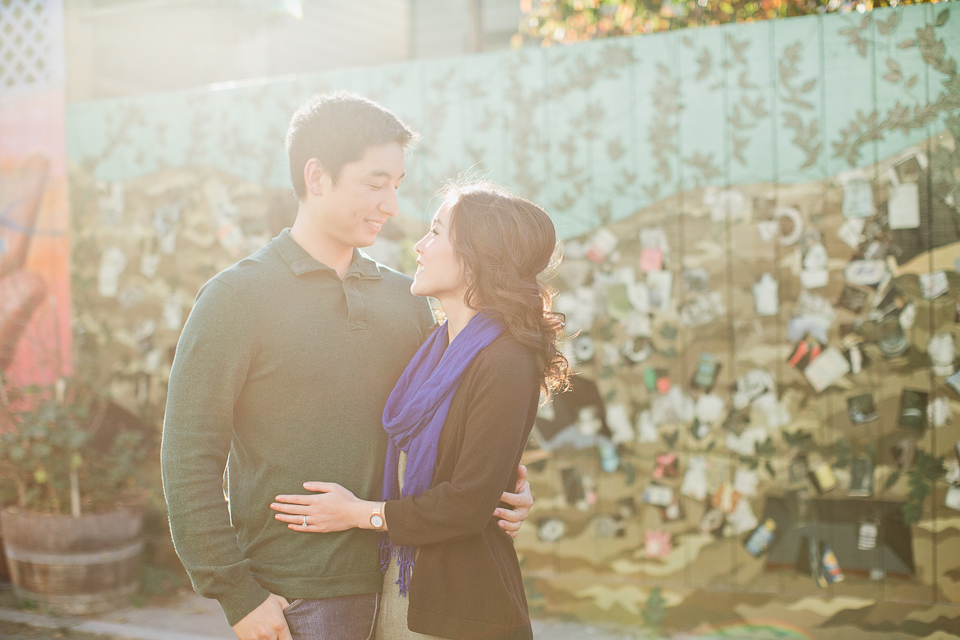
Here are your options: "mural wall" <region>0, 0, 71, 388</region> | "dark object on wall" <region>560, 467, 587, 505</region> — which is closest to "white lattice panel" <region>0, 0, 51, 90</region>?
"mural wall" <region>0, 0, 71, 388</region>

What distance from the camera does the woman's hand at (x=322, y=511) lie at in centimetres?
188

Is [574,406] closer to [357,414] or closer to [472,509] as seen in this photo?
[357,414]

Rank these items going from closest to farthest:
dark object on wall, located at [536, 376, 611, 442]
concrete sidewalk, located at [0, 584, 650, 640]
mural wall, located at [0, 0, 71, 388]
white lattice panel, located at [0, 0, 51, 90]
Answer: concrete sidewalk, located at [0, 584, 650, 640] < dark object on wall, located at [536, 376, 611, 442] < mural wall, located at [0, 0, 71, 388] < white lattice panel, located at [0, 0, 51, 90]

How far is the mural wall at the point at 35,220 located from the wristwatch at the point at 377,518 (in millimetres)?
3808

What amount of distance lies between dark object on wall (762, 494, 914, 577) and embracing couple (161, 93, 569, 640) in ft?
6.92

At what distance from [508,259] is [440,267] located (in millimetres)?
178

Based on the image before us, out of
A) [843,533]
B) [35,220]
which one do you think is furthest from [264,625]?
[35,220]

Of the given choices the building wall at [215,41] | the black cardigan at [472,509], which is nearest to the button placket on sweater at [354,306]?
the black cardigan at [472,509]

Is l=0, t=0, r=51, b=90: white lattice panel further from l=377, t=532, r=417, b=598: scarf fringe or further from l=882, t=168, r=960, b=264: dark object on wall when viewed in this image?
l=882, t=168, r=960, b=264: dark object on wall

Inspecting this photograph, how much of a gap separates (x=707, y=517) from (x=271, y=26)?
7.41 meters

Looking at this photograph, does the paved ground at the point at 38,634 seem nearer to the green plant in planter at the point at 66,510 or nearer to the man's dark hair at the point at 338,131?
the green plant in planter at the point at 66,510

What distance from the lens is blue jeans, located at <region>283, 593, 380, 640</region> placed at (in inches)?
74.8

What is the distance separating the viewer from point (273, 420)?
76.0 inches

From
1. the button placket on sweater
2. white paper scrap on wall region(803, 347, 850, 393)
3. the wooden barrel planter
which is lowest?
the wooden barrel planter
